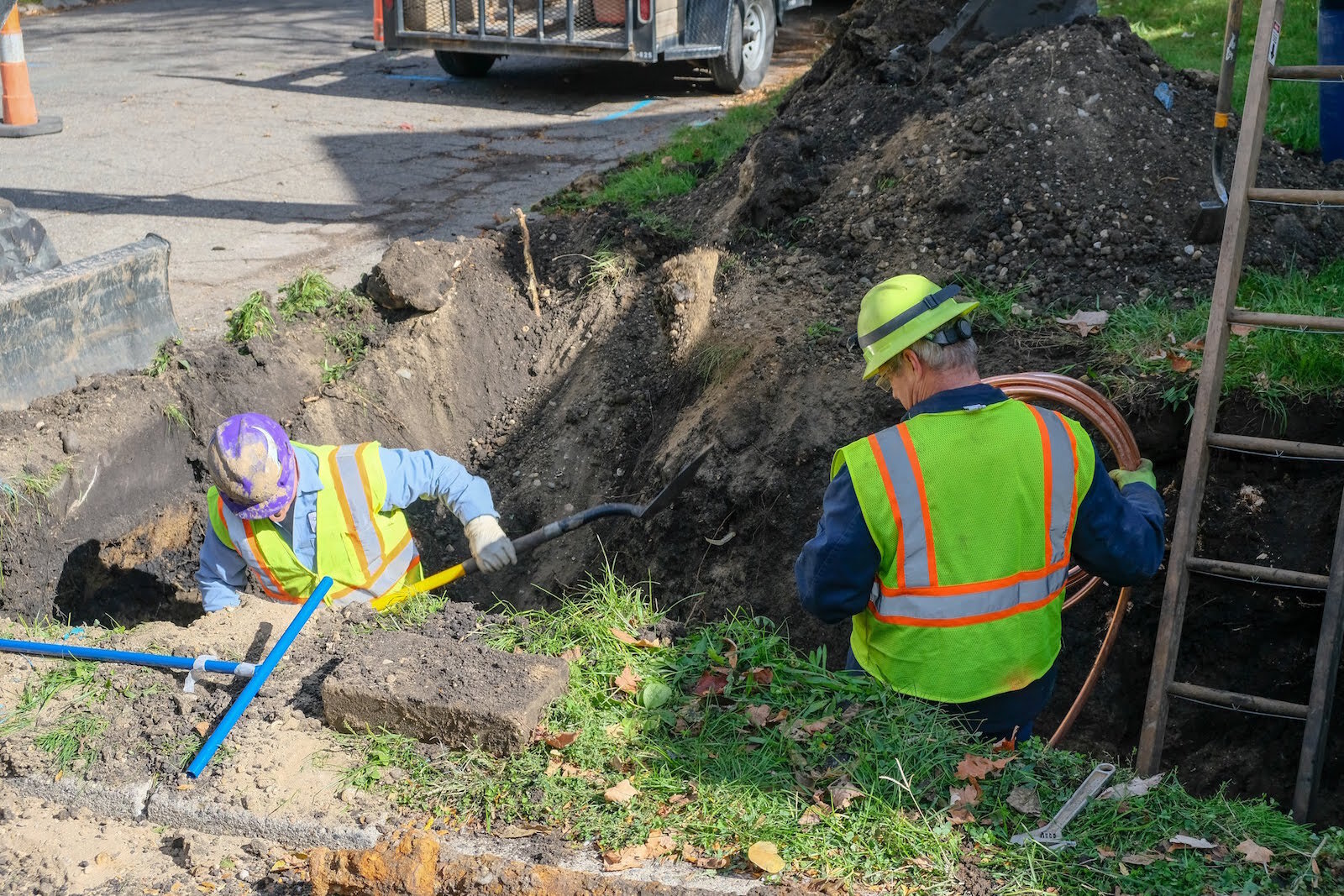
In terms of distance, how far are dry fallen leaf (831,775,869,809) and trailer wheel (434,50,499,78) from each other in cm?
1146

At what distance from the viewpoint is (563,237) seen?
7113 mm

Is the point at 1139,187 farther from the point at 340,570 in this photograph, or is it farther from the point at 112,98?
Answer: the point at 112,98

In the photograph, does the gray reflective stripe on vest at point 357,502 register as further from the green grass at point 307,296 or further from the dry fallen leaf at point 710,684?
the green grass at point 307,296

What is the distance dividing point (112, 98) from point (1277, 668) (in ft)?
40.9

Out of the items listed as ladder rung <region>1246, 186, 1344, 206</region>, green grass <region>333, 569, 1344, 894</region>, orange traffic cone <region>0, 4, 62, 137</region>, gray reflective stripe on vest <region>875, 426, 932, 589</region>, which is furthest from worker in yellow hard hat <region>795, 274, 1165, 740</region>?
orange traffic cone <region>0, 4, 62, 137</region>

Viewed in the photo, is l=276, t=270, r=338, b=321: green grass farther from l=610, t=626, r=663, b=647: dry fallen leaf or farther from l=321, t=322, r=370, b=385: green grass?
l=610, t=626, r=663, b=647: dry fallen leaf

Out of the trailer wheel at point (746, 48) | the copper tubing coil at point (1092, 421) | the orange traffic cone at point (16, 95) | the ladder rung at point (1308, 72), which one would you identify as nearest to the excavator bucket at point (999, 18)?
the ladder rung at point (1308, 72)

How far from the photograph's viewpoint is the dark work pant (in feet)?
11.0

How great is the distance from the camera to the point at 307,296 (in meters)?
6.46

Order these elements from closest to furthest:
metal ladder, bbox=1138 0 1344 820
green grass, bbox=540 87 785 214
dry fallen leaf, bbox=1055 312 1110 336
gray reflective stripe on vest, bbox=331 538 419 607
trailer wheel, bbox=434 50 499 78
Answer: metal ladder, bbox=1138 0 1344 820, gray reflective stripe on vest, bbox=331 538 419 607, dry fallen leaf, bbox=1055 312 1110 336, green grass, bbox=540 87 785 214, trailer wheel, bbox=434 50 499 78

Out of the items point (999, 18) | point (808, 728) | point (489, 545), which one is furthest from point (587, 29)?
point (808, 728)

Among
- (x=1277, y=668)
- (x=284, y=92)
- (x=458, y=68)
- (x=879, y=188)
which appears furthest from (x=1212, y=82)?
(x=284, y=92)

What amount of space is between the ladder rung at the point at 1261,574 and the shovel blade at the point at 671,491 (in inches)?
79.6

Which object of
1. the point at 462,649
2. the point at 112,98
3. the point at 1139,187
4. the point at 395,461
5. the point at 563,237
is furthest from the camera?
the point at 112,98
